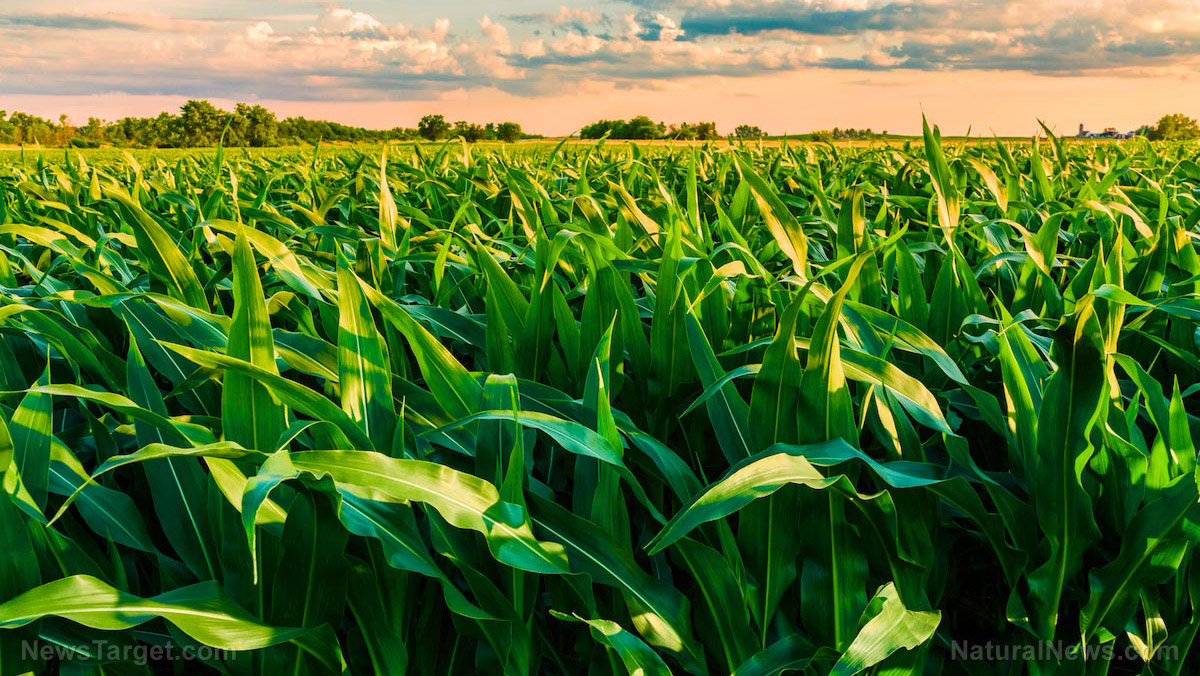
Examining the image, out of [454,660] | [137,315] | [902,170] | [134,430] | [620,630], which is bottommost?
[454,660]

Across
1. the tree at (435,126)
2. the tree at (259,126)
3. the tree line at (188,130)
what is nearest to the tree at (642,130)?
the tree at (435,126)

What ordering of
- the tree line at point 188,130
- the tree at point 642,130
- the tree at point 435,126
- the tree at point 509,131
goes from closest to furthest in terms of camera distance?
1. the tree at point 642,130
2. the tree at point 435,126
3. the tree at point 509,131
4. the tree line at point 188,130

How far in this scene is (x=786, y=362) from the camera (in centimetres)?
86

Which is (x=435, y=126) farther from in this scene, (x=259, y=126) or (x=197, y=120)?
(x=197, y=120)

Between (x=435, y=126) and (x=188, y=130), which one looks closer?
(x=435, y=126)

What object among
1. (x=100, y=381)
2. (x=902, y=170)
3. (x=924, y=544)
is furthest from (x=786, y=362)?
(x=902, y=170)

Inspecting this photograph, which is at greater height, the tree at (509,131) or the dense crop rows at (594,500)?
the tree at (509,131)

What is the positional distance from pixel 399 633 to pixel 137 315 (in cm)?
72

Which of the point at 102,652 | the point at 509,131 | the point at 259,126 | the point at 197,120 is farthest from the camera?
the point at 197,120

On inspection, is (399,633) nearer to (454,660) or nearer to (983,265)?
(454,660)

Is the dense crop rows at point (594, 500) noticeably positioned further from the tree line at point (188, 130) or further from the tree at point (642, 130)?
the tree line at point (188, 130)

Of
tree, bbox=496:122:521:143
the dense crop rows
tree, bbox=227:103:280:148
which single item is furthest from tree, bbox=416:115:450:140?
tree, bbox=227:103:280:148

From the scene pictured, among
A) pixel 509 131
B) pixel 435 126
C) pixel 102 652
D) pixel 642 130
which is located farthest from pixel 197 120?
pixel 102 652

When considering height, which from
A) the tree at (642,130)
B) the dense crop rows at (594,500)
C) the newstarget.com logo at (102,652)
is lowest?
the newstarget.com logo at (102,652)
